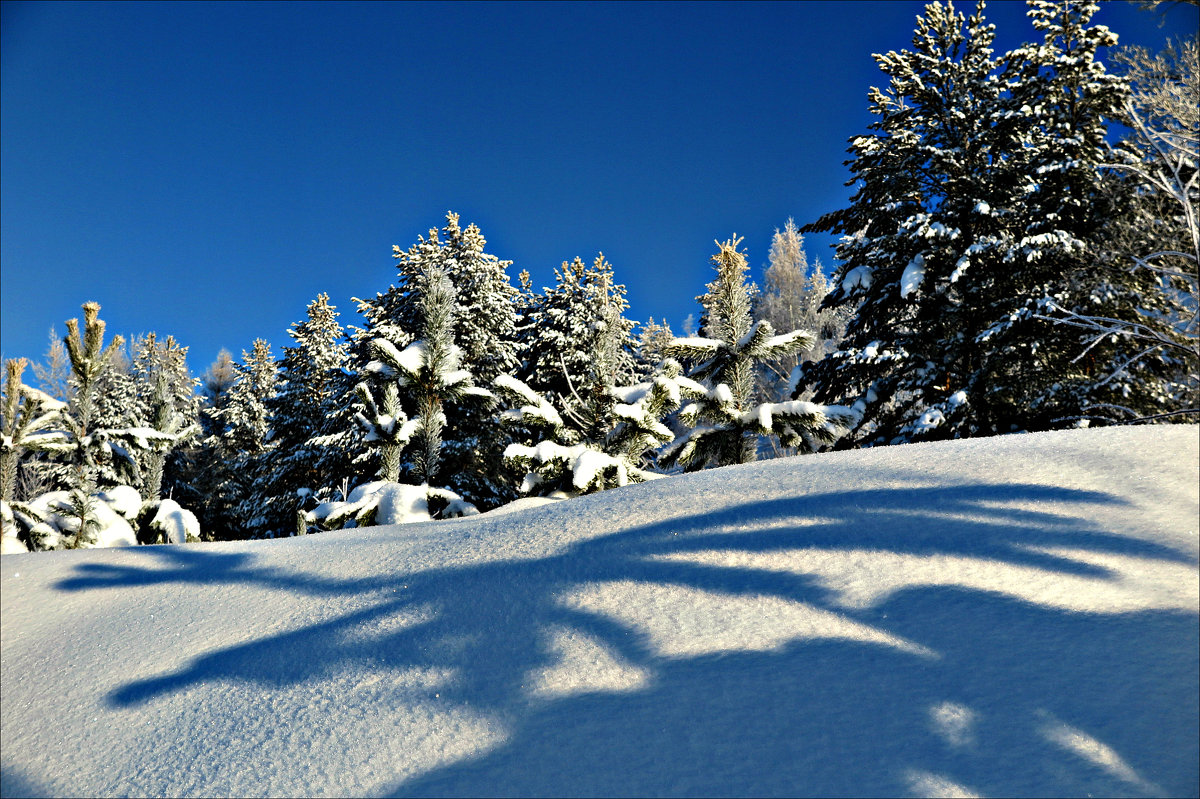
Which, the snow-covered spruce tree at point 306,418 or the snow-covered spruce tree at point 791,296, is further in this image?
the snow-covered spruce tree at point 791,296

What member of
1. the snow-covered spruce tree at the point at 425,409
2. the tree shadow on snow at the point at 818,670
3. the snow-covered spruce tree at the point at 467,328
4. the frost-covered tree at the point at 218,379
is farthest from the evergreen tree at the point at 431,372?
the frost-covered tree at the point at 218,379

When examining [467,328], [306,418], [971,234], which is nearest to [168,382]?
[306,418]

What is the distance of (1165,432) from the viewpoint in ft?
13.0

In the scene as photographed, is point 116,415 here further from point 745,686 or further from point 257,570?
point 745,686

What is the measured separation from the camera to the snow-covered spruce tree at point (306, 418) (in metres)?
18.2

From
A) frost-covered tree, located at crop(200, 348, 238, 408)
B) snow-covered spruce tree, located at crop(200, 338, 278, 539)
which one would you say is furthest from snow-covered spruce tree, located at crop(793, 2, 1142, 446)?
frost-covered tree, located at crop(200, 348, 238, 408)

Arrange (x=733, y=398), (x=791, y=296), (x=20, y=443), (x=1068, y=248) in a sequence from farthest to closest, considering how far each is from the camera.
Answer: (x=791, y=296), (x=1068, y=248), (x=733, y=398), (x=20, y=443)

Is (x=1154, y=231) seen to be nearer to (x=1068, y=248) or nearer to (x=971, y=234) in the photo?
(x=1068, y=248)

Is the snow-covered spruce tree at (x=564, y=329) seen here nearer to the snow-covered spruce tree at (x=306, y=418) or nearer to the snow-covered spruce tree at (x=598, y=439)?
the snow-covered spruce tree at (x=306, y=418)

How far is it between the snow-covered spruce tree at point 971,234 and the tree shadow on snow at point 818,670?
9.76 meters

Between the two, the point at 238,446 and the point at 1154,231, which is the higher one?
the point at 1154,231

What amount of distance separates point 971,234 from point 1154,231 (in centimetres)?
283

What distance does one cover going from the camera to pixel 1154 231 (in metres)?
11.9

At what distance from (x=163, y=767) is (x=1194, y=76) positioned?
50.0ft
